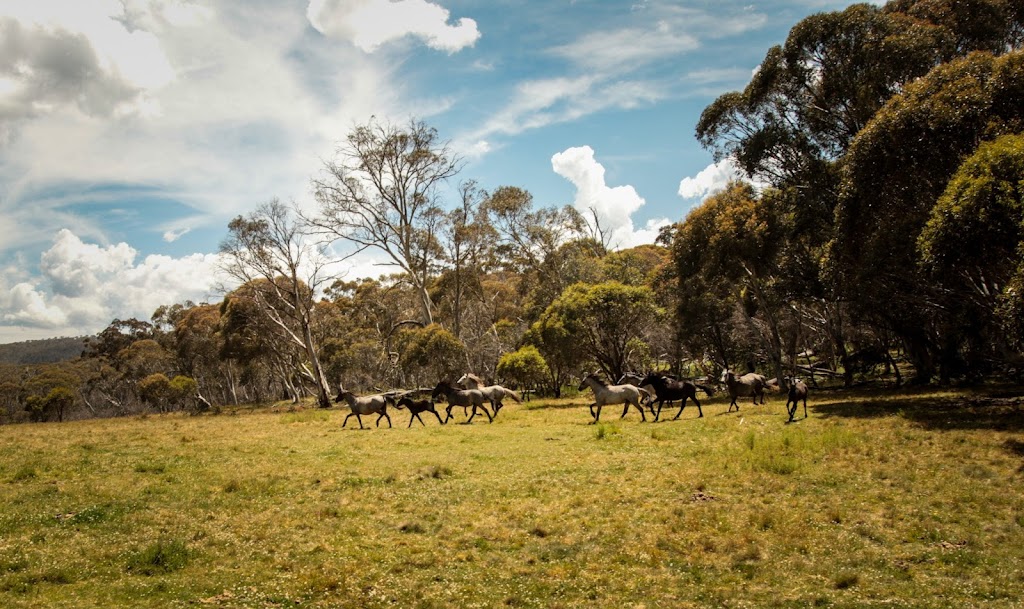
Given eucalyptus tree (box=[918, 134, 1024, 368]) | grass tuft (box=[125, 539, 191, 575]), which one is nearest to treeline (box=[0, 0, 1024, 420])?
eucalyptus tree (box=[918, 134, 1024, 368])

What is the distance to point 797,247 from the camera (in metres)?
28.6

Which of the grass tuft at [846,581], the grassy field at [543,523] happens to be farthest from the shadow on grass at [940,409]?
the grass tuft at [846,581]

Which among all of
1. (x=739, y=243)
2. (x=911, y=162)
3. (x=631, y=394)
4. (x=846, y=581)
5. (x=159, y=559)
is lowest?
(x=846, y=581)

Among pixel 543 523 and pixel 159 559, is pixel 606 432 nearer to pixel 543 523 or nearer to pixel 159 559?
pixel 543 523

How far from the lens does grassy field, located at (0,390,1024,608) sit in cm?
650

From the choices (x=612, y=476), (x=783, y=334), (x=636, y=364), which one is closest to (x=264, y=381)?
(x=636, y=364)

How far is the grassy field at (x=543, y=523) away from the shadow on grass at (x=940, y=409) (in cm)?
38

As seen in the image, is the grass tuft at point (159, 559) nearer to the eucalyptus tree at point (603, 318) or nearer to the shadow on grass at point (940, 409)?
the shadow on grass at point (940, 409)

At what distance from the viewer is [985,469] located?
10.2m

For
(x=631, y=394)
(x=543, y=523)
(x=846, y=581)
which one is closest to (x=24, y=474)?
(x=543, y=523)

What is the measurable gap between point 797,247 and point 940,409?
13.1 metres

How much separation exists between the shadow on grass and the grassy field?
1.23 feet

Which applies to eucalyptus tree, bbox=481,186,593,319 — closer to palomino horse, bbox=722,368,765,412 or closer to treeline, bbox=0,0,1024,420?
treeline, bbox=0,0,1024,420

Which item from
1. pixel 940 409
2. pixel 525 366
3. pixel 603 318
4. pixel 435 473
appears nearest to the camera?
pixel 435 473
